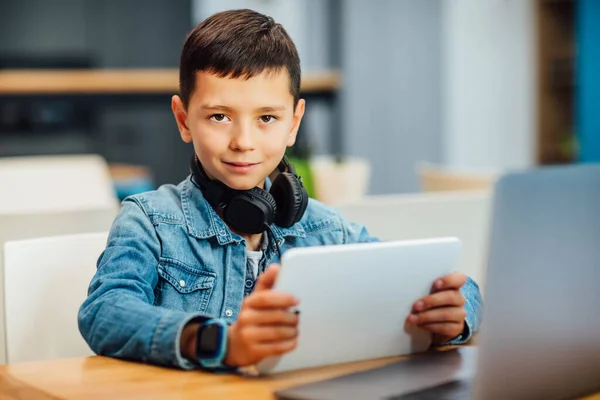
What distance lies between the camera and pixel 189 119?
4.15 ft

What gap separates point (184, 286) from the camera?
1226 millimetres

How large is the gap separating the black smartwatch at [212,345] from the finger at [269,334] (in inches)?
2.3

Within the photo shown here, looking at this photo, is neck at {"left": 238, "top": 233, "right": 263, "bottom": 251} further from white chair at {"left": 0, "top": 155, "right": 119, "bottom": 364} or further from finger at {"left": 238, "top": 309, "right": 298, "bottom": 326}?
white chair at {"left": 0, "top": 155, "right": 119, "bottom": 364}

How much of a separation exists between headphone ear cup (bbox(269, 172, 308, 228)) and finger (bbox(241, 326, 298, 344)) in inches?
13.3

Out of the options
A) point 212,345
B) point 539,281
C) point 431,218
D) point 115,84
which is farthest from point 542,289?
point 115,84

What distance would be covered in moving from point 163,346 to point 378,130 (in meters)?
6.67

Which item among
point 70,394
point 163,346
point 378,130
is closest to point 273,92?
point 163,346

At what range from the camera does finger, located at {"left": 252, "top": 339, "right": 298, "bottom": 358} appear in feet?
3.07

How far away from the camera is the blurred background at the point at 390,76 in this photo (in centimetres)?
743

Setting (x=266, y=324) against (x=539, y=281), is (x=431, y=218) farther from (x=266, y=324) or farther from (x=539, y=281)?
(x=539, y=281)

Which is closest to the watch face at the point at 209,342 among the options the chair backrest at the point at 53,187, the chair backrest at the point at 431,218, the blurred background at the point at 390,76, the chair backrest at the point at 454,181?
the chair backrest at the point at 431,218

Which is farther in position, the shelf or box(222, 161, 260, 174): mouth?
the shelf

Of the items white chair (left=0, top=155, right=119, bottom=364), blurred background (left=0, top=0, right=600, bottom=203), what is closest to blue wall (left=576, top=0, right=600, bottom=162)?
blurred background (left=0, top=0, right=600, bottom=203)

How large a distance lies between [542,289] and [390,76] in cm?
693
